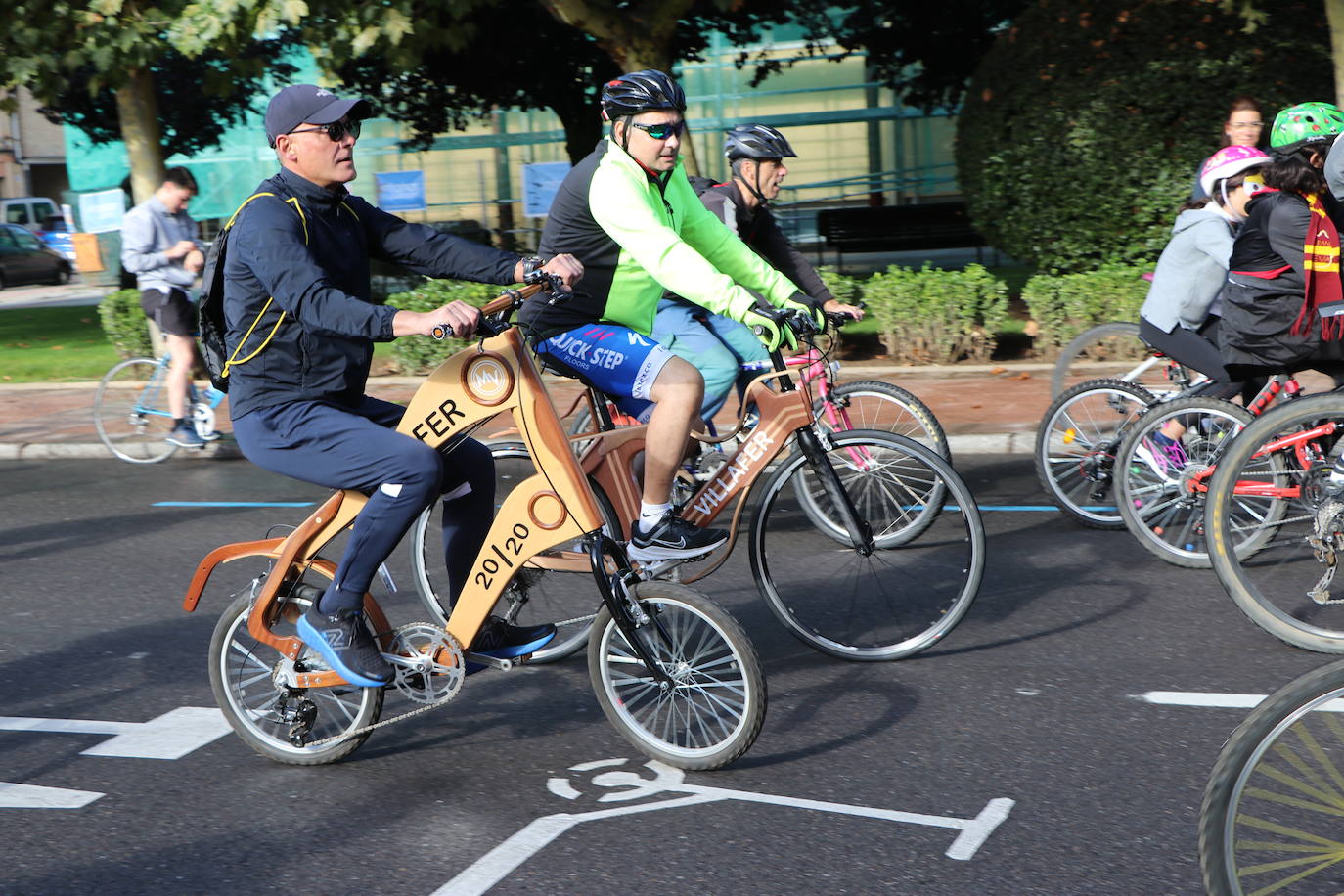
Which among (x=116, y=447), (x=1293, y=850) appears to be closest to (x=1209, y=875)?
(x=1293, y=850)

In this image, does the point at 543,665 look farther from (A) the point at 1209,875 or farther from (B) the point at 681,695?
(A) the point at 1209,875

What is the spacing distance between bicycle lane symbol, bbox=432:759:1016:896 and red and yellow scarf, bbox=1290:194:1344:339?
2639 millimetres

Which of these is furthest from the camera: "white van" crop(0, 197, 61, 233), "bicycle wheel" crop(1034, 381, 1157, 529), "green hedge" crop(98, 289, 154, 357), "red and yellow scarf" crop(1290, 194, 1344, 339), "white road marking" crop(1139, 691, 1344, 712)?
"white van" crop(0, 197, 61, 233)

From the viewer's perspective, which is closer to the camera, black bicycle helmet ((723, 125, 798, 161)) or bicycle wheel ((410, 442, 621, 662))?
bicycle wheel ((410, 442, 621, 662))

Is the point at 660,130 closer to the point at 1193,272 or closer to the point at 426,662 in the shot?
the point at 426,662

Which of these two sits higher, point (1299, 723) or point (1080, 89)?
point (1080, 89)

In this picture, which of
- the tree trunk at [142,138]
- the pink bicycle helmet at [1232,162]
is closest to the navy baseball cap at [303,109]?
the pink bicycle helmet at [1232,162]

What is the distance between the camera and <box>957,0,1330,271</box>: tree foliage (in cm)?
1181

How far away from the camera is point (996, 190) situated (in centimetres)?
1268

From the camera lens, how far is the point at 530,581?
4.70 m

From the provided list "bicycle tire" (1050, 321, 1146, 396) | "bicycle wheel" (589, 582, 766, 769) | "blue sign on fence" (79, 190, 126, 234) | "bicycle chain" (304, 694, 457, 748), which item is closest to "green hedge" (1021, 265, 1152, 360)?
"bicycle tire" (1050, 321, 1146, 396)

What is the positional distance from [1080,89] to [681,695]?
942 cm

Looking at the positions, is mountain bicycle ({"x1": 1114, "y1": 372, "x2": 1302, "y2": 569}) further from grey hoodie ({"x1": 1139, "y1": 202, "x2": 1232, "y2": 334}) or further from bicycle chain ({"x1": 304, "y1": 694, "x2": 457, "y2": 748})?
bicycle chain ({"x1": 304, "y1": 694, "x2": 457, "y2": 748})

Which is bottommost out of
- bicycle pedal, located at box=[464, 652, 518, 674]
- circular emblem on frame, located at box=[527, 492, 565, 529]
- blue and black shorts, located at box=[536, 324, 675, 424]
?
bicycle pedal, located at box=[464, 652, 518, 674]
